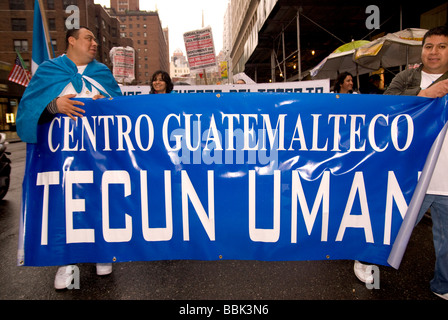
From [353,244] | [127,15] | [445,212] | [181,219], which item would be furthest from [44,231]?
[127,15]

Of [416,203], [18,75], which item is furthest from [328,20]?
[18,75]

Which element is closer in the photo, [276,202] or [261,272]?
[276,202]

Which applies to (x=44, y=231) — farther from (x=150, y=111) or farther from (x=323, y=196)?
(x=323, y=196)

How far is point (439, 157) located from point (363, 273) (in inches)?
44.9

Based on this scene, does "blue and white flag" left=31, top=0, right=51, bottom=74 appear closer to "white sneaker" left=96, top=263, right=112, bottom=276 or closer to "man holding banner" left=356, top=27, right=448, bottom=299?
"white sneaker" left=96, top=263, right=112, bottom=276

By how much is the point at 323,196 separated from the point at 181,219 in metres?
1.18

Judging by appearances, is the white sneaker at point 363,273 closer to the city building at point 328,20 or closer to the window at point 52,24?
the city building at point 328,20

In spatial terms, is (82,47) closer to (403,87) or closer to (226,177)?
(226,177)

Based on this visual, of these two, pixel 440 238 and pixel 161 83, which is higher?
pixel 161 83

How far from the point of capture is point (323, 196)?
223cm

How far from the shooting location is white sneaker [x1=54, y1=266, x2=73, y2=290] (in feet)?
7.57

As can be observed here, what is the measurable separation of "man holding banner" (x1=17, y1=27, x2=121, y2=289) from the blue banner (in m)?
0.11

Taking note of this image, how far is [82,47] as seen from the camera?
2600 millimetres

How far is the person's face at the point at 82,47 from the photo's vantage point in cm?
259
